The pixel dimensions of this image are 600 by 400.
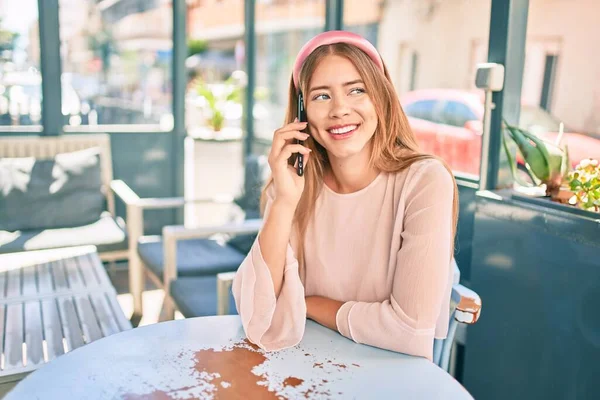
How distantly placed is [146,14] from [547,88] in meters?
3.53

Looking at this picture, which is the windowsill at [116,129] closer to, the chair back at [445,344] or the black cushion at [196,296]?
the black cushion at [196,296]

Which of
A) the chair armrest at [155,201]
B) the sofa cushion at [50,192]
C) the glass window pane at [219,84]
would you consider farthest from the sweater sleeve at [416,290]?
the glass window pane at [219,84]

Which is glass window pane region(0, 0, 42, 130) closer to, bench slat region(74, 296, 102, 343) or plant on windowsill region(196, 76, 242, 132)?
plant on windowsill region(196, 76, 242, 132)

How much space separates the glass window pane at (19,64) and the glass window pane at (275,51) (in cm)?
174

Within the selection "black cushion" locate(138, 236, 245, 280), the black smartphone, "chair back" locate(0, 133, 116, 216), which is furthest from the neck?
"chair back" locate(0, 133, 116, 216)

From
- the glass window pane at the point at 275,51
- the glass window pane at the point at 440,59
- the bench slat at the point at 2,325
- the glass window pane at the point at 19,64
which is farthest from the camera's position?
the glass window pane at the point at 275,51

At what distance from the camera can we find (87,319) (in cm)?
214

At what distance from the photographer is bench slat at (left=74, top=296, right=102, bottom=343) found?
2004 millimetres

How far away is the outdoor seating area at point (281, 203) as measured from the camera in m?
1.29

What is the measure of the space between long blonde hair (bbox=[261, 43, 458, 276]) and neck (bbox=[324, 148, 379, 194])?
0.08ft

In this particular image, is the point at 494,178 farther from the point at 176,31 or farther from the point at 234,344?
the point at 176,31

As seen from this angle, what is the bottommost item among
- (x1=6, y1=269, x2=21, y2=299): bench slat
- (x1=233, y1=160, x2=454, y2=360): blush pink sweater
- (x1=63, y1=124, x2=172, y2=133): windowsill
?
(x1=6, y1=269, x2=21, y2=299): bench slat

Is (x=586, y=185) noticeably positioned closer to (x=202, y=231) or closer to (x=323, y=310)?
(x=323, y=310)

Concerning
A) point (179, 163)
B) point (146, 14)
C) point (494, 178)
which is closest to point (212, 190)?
point (179, 163)
